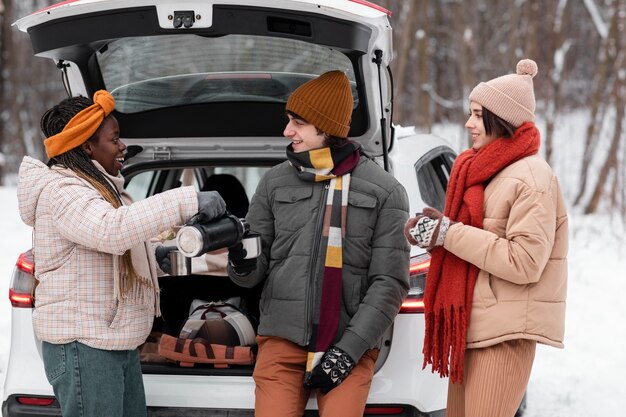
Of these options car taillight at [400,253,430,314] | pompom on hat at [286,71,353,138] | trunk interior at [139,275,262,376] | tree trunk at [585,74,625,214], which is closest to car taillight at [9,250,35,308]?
trunk interior at [139,275,262,376]

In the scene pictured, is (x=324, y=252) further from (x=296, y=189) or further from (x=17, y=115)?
(x=17, y=115)

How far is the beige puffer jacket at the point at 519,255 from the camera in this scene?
2469 mm

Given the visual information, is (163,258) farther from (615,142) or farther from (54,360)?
(615,142)

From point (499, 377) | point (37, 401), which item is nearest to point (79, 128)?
point (37, 401)

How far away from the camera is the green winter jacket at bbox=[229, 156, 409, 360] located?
278cm

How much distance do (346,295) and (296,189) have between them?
1.41 feet

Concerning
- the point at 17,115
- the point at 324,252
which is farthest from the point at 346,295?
the point at 17,115

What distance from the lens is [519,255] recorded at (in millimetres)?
2447

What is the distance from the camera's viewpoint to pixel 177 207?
242cm

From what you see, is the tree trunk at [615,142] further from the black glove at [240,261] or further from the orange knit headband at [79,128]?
the orange knit headband at [79,128]

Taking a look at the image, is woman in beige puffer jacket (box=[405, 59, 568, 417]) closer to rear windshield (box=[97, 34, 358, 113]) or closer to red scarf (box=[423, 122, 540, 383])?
red scarf (box=[423, 122, 540, 383])

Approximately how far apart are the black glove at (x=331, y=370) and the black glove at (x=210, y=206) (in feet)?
2.08

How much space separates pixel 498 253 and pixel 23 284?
1.85m

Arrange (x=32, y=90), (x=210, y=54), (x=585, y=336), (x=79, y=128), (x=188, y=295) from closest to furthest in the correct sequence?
1. (x=79, y=128)
2. (x=210, y=54)
3. (x=188, y=295)
4. (x=585, y=336)
5. (x=32, y=90)
